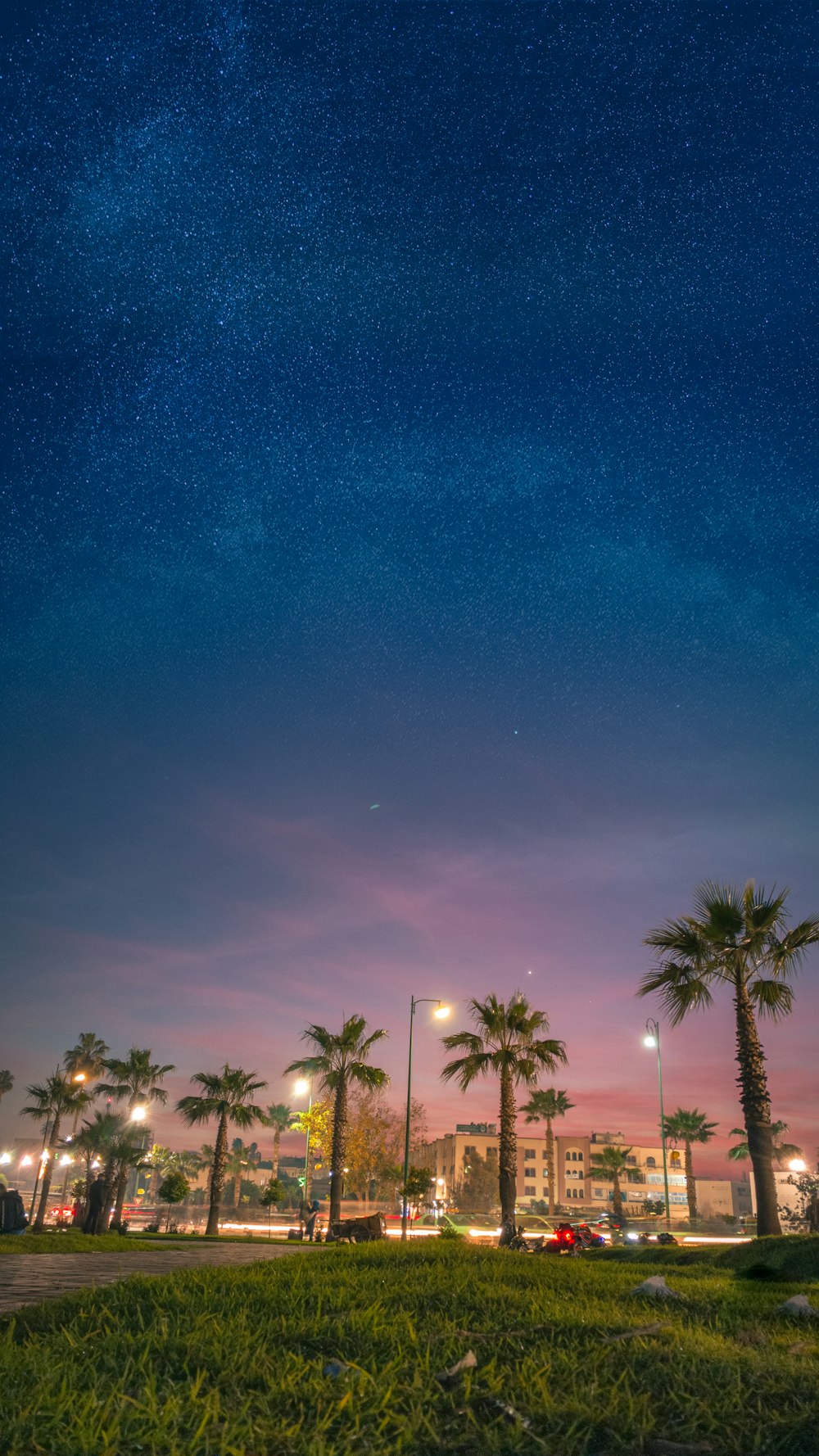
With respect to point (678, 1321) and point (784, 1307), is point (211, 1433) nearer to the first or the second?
point (678, 1321)

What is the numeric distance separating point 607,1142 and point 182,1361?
151323 millimetres

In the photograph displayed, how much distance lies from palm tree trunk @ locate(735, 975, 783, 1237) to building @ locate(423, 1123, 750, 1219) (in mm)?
112372

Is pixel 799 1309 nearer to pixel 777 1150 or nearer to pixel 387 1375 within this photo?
pixel 387 1375

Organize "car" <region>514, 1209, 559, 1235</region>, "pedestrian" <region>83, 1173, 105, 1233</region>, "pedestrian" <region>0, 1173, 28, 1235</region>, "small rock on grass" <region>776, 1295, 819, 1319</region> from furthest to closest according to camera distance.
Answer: "car" <region>514, 1209, 559, 1235</region> → "pedestrian" <region>83, 1173, 105, 1233</region> → "pedestrian" <region>0, 1173, 28, 1235</region> → "small rock on grass" <region>776, 1295, 819, 1319</region>

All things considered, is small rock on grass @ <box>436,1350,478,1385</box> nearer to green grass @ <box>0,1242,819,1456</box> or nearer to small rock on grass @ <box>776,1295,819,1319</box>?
green grass @ <box>0,1242,819,1456</box>

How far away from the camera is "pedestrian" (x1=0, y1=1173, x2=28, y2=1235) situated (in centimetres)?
1755

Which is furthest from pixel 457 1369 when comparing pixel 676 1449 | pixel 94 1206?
pixel 94 1206

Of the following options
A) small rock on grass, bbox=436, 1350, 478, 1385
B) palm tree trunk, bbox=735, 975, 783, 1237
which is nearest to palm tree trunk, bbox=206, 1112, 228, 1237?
palm tree trunk, bbox=735, 975, 783, 1237

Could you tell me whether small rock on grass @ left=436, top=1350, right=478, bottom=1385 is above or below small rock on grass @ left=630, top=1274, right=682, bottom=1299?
above

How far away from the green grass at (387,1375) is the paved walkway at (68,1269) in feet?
6.21

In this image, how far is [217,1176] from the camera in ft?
128

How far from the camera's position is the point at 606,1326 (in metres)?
5.32

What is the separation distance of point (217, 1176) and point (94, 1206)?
66.5ft

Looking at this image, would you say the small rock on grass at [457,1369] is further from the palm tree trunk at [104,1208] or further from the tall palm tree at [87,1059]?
the tall palm tree at [87,1059]
